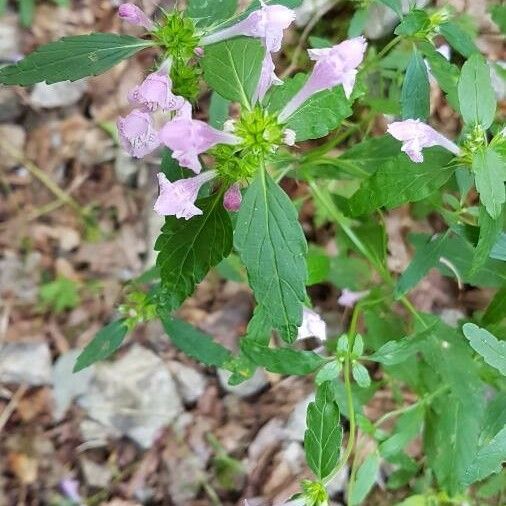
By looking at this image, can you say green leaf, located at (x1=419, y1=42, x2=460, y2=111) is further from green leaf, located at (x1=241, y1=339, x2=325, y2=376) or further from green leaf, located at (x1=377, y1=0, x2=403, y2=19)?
green leaf, located at (x1=241, y1=339, x2=325, y2=376)

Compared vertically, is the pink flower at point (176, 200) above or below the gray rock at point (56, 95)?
above

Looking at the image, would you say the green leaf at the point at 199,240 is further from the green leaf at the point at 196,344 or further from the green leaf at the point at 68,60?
the green leaf at the point at 196,344

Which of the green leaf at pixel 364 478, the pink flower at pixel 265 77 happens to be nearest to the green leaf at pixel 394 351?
the green leaf at pixel 364 478

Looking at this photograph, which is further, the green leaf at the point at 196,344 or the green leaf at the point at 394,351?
the green leaf at the point at 196,344

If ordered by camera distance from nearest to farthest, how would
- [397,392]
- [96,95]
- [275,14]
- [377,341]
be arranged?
[275,14], [377,341], [397,392], [96,95]

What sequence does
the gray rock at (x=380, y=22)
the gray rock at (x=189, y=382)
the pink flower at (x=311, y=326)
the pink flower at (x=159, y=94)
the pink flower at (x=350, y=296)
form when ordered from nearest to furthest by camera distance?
the pink flower at (x=159, y=94)
the pink flower at (x=311, y=326)
the pink flower at (x=350, y=296)
the gray rock at (x=380, y=22)
the gray rock at (x=189, y=382)

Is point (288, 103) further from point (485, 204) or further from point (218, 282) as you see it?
point (218, 282)

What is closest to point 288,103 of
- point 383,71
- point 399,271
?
point 383,71
